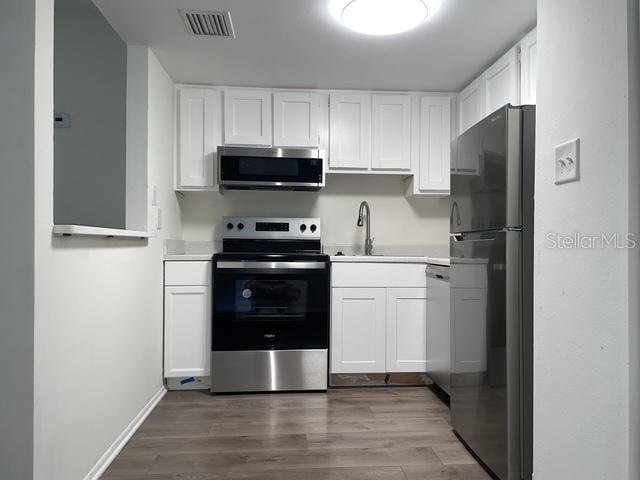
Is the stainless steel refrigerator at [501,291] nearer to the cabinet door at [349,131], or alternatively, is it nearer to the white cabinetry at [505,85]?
the white cabinetry at [505,85]

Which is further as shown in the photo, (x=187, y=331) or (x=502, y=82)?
(x=187, y=331)

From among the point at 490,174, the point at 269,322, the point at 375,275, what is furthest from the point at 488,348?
the point at 269,322

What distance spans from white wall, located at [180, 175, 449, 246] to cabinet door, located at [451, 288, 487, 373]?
1.35m

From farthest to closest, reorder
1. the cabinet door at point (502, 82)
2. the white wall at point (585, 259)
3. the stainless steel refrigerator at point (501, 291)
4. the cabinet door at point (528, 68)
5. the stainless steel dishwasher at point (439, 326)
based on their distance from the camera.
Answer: the stainless steel dishwasher at point (439, 326) < the cabinet door at point (502, 82) < the cabinet door at point (528, 68) < the stainless steel refrigerator at point (501, 291) < the white wall at point (585, 259)

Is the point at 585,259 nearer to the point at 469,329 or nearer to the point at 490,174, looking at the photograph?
the point at 490,174

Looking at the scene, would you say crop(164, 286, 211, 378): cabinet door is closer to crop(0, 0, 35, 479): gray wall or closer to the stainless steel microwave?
the stainless steel microwave

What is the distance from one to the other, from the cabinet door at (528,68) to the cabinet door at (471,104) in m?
0.44

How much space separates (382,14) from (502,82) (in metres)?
0.95

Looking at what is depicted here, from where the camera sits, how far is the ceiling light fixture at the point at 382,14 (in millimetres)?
1872

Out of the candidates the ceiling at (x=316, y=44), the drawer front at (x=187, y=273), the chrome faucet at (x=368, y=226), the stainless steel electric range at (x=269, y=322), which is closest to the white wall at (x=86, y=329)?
the drawer front at (x=187, y=273)

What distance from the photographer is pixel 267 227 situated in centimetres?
315

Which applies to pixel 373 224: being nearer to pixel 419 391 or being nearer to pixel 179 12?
pixel 419 391

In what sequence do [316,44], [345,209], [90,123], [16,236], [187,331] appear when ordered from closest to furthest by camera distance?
[16,236] < [316,44] < [90,123] < [187,331] < [345,209]

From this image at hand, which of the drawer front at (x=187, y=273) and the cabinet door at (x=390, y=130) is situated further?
the cabinet door at (x=390, y=130)
